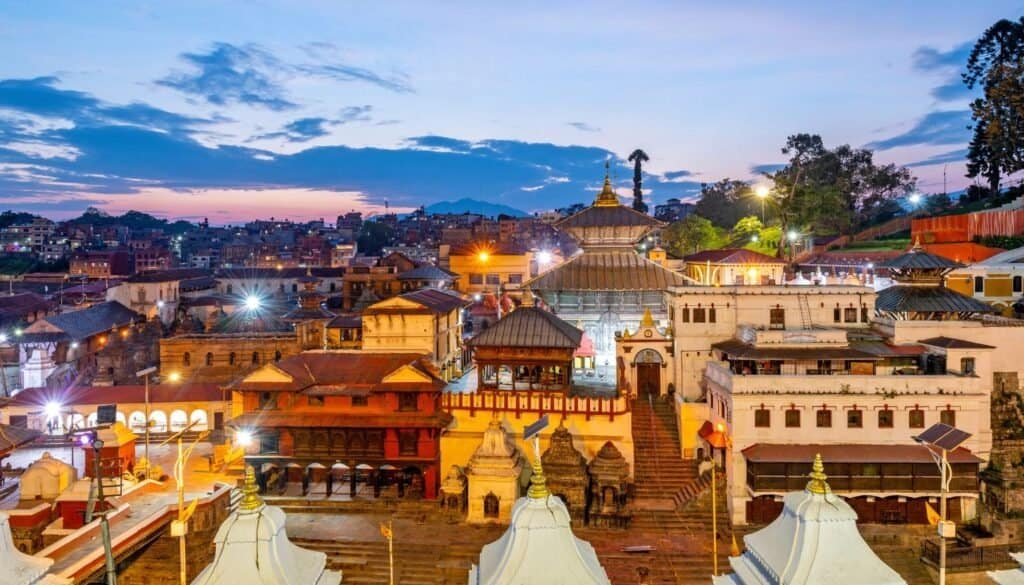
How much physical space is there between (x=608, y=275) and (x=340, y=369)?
1801 cm

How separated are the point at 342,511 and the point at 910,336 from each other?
27.3 metres

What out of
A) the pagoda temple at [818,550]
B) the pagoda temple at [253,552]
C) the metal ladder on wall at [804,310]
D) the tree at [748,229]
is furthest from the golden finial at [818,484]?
the tree at [748,229]

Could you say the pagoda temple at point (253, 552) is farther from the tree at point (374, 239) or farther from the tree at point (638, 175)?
the tree at point (374, 239)

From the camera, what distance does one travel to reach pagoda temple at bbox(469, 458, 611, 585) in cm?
1172

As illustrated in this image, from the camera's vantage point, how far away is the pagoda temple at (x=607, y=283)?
41.6 meters

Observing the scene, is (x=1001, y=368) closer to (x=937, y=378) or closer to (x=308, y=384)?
(x=937, y=378)

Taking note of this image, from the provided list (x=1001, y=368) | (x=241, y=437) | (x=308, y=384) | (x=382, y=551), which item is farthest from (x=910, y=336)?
(x=241, y=437)

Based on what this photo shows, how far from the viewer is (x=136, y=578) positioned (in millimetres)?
23203

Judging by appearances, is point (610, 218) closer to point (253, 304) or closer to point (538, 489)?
point (538, 489)

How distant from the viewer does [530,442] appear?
31.1 meters

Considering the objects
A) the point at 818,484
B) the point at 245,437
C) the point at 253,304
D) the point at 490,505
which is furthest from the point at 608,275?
the point at 253,304

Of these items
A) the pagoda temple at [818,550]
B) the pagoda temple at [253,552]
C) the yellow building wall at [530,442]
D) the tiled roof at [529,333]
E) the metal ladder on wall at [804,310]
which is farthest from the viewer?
the metal ladder on wall at [804,310]

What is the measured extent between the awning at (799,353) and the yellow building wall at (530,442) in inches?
226

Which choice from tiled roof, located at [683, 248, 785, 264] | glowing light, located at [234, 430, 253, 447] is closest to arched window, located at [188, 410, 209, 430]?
glowing light, located at [234, 430, 253, 447]
